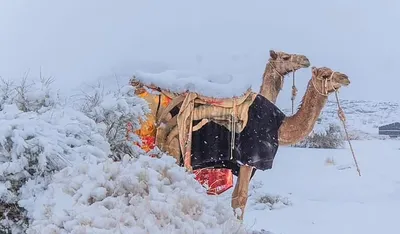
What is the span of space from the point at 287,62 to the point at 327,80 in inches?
13.4

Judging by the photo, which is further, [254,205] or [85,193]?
[254,205]

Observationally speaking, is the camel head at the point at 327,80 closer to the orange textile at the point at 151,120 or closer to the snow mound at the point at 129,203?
the orange textile at the point at 151,120

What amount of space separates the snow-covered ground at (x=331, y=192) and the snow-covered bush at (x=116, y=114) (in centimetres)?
171

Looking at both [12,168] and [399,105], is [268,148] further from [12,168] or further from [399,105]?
[399,105]

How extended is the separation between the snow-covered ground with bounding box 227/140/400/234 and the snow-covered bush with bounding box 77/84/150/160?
→ 1.71 metres

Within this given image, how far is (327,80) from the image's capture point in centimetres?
461

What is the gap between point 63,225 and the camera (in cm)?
195

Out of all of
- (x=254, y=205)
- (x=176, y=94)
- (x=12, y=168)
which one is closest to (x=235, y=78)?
(x=176, y=94)

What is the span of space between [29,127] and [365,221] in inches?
154

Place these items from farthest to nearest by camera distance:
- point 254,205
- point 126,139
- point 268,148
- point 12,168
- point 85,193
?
point 254,205
point 268,148
point 126,139
point 12,168
point 85,193

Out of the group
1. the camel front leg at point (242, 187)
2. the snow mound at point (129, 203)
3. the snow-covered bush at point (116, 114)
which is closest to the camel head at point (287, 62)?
the camel front leg at point (242, 187)

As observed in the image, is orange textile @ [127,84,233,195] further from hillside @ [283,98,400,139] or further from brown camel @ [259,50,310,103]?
hillside @ [283,98,400,139]

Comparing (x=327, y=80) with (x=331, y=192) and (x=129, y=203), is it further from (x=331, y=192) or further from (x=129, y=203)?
(x=129, y=203)

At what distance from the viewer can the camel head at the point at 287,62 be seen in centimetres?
466
